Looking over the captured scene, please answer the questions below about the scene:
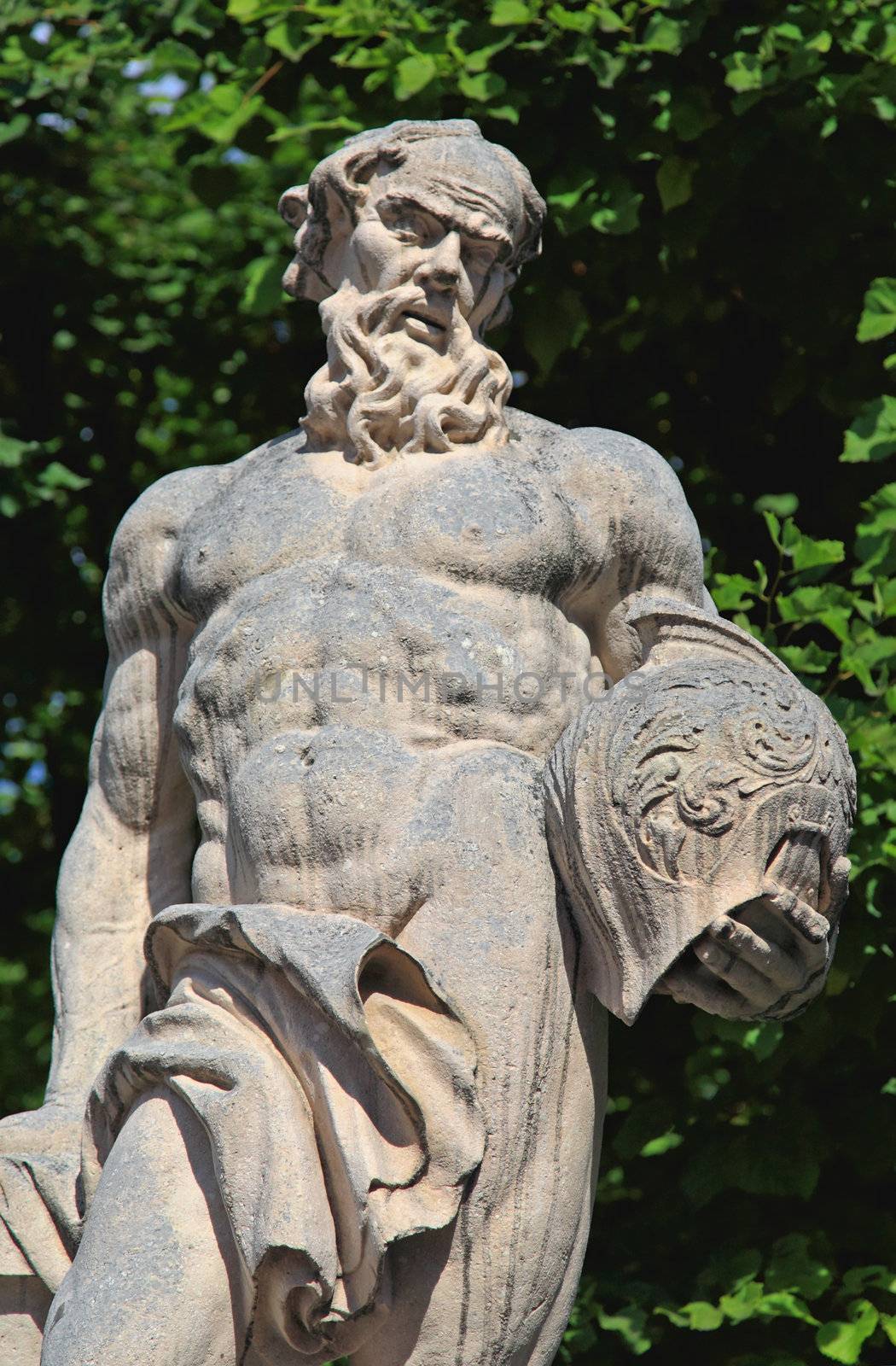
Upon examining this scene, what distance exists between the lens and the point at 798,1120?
16.9 ft

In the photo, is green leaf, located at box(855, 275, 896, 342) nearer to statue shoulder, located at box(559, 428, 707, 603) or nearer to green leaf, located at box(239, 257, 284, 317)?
green leaf, located at box(239, 257, 284, 317)

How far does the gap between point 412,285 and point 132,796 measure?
37.8 inches

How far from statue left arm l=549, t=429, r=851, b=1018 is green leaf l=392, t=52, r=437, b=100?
2.47 meters

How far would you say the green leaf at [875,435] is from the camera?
506cm

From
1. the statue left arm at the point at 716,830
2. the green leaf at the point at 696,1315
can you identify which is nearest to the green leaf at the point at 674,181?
the statue left arm at the point at 716,830

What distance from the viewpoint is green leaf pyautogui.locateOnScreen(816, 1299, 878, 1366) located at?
15.7 ft

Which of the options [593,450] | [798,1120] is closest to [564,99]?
[593,450]

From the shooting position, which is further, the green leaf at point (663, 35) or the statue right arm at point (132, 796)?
the green leaf at point (663, 35)

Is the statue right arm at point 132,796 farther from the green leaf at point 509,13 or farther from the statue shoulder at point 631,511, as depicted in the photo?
the green leaf at point 509,13

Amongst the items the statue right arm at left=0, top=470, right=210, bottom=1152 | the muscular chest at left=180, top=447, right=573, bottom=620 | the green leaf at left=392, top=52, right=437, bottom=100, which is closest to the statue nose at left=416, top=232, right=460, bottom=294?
the muscular chest at left=180, top=447, right=573, bottom=620

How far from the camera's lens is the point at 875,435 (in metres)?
5.09

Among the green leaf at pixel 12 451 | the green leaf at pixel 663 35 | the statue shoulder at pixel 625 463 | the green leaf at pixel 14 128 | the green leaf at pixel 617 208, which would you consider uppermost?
the statue shoulder at pixel 625 463

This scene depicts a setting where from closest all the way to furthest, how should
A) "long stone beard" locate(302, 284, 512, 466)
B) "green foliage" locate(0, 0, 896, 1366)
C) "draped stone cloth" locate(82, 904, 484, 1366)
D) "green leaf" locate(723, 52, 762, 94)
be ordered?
"draped stone cloth" locate(82, 904, 484, 1366), "long stone beard" locate(302, 284, 512, 466), "green foliage" locate(0, 0, 896, 1366), "green leaf" locate(723, 52, 762, 94)

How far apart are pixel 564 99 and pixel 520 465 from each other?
2.23 m
